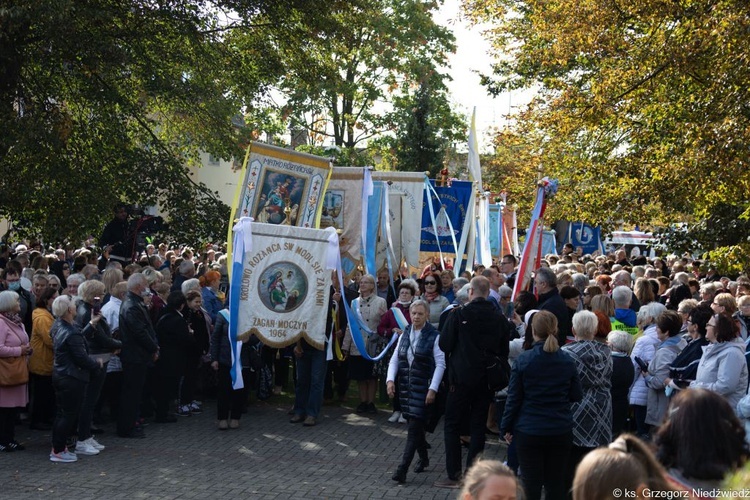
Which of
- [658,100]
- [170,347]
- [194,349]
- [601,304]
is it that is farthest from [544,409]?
[658,100]

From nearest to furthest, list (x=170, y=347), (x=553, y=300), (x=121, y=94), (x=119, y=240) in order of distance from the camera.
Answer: (x=553, y=300)
(x=170, y=347)
(x=119, y=240)
(x=121, y=94)

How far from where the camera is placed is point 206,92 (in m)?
18.5

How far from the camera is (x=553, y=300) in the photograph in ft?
34.8

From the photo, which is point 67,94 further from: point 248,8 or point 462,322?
point 462,322

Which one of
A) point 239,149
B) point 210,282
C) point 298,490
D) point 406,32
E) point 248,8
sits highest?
point 406,32

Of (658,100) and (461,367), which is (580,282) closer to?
(658,100)

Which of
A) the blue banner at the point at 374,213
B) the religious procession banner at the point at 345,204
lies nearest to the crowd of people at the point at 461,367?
the blue banner at the point at 374,213

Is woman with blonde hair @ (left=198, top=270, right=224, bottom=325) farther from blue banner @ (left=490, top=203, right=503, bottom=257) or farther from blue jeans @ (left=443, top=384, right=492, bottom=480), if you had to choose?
blue banner @ (left=490, top=203, right=503, bottom=257)

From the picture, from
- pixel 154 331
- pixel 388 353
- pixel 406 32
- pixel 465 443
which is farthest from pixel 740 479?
pixel 406 32

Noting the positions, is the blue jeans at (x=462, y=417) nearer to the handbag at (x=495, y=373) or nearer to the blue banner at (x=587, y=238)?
the handbag at (x=495, y=373)

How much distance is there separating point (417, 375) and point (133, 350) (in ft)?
12.7

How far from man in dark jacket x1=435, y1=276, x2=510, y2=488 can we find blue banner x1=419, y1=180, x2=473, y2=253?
369 inches

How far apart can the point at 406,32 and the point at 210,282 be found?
2855 centimetres

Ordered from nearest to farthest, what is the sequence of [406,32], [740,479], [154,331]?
[740,479] → [154,331] → [406,32]
